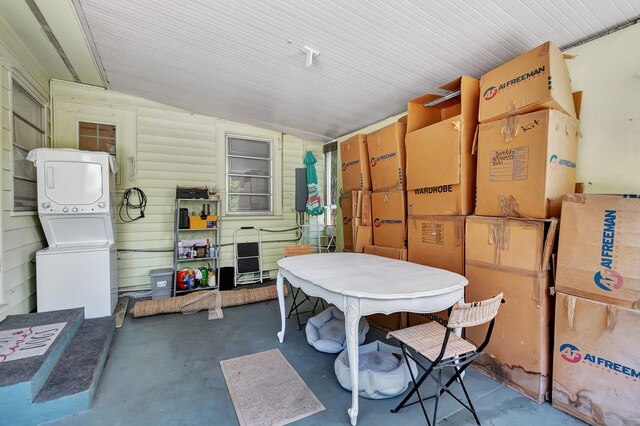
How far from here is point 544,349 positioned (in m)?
2.00

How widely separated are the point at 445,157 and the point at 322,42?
152cm

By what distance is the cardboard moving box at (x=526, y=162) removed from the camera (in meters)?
2.00

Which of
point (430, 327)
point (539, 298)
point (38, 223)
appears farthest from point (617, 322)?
point (38, 223)

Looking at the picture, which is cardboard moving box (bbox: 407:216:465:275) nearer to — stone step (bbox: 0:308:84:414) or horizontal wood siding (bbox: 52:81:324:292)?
stone step (bbox: 0:308:84:414)

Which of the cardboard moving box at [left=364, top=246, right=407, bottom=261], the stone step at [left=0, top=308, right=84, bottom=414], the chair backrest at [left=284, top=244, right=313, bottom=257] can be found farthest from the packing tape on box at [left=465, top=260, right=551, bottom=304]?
the stone step at [left=0, top=308, right=84, bottom=414]

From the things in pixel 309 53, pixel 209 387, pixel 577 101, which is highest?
pixel 309 53

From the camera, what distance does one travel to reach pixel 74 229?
328cm

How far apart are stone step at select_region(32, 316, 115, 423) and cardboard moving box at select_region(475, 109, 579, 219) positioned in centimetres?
322

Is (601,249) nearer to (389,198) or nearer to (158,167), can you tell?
(389,198)

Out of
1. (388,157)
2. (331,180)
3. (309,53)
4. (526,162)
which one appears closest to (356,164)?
(388,157)

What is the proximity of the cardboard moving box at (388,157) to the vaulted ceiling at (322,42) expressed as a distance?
0.51 m

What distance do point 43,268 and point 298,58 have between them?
11.1 feet

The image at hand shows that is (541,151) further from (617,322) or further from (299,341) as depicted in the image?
(299,341)

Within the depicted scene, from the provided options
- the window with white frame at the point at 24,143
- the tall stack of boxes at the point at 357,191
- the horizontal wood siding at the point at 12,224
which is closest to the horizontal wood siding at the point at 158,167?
the window with white frame at the point at 24,143
